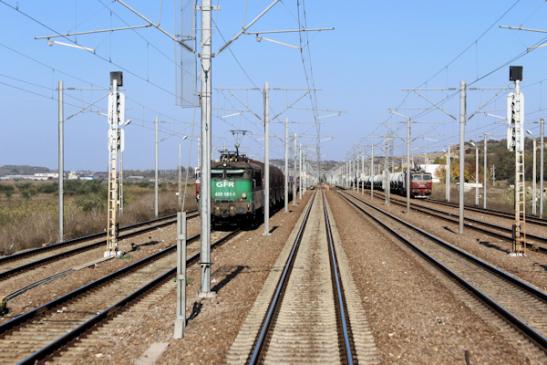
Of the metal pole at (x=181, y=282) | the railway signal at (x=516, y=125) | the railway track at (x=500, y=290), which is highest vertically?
the railway signal at (x=516, y=125)

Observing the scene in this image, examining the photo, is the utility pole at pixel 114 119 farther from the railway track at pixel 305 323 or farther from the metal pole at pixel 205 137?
the metal pole at pixel 205 137

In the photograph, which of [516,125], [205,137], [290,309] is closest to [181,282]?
[290,309]

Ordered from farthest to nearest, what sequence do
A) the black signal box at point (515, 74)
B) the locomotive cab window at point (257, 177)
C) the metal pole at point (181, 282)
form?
1. the locomotive cab window at point (257, 177)
2. the black signal box at point (515, 74)
3. the metal pole at point (181, 282)

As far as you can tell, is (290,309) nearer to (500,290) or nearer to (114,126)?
(500,290)

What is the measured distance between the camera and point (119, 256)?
18797 millimetres

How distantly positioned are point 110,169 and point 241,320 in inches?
393

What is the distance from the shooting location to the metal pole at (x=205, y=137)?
40.4 feet

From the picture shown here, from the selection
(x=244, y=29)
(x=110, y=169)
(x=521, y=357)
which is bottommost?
(x=521, y=357)

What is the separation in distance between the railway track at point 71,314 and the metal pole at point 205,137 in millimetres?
1542

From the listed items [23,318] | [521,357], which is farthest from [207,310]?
[521,357]

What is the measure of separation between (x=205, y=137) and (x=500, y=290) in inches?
282

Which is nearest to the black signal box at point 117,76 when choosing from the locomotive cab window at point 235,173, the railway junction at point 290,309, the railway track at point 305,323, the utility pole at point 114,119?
the utility pole at point 114,119

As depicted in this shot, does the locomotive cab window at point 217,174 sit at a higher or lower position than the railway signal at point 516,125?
lower

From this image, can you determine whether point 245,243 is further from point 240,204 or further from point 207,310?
point 207,310
